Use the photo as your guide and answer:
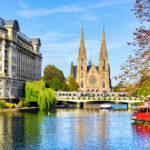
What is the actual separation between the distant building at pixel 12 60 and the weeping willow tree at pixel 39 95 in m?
5.93

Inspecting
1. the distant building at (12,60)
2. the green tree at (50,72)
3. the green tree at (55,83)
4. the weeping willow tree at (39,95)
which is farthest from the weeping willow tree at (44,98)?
the green tree at (50,72)

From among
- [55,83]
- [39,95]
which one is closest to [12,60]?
[39,95]

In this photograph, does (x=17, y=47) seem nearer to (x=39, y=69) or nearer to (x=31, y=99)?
(x=31, y=99)

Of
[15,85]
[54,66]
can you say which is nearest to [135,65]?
[15,85]

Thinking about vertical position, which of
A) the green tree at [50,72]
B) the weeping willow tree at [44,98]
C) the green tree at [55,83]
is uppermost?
the green tree at [50,72]

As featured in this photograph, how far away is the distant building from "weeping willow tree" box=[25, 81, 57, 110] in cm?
593

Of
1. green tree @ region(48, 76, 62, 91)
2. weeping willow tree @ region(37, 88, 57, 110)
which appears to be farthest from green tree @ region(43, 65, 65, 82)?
weeping willow tree @ region(37, 88, 57, 110)

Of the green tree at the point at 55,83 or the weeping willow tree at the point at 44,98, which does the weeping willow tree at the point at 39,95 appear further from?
the green tree at the point at 55,83

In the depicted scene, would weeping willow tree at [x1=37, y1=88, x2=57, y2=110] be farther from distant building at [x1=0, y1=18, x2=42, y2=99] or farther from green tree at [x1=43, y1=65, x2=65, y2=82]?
green tree at [x1=43, y1=65, x2=65, y2=82]

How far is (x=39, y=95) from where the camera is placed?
9850 centimetres

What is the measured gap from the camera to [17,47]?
11150 centimetres

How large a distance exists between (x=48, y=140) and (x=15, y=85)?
2762 inches

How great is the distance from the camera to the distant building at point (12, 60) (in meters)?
100

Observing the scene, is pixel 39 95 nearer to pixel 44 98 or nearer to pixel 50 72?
pixel 44 98
